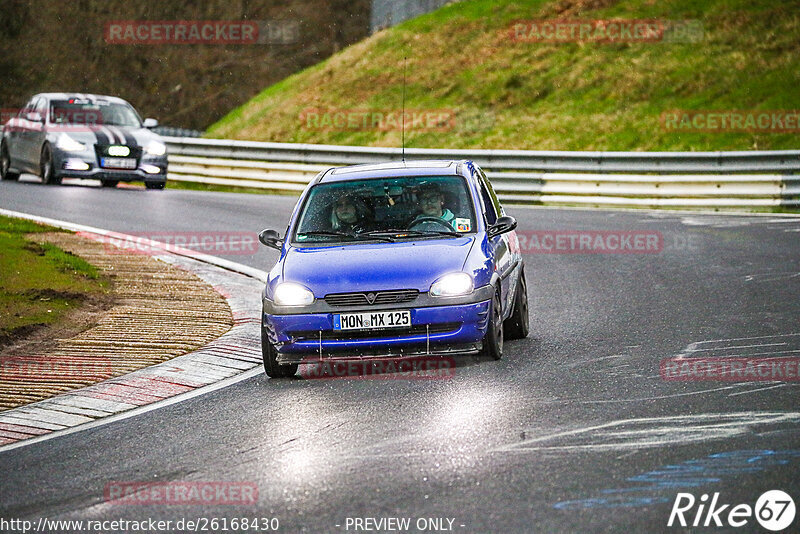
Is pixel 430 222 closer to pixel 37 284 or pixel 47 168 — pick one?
pixel 37 284

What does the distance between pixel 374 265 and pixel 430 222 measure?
1.05 m

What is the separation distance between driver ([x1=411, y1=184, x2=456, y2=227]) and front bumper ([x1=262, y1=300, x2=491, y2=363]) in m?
1.27

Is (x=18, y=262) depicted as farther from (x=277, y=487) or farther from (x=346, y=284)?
(x=277, y=487)

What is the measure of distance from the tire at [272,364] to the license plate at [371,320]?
0.54 m

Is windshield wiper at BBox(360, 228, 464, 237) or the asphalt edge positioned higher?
windshield wiper at BBox(360, 228, 464, 237)

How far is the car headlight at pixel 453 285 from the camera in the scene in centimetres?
943

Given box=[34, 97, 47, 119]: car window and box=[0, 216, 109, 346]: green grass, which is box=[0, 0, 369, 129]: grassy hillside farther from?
box=[0, 216, 109, 346]: green grass

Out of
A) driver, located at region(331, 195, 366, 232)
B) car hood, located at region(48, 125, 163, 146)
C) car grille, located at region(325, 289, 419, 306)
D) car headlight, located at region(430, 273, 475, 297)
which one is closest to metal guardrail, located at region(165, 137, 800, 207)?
car hood, located at region(48, 125, 163, 146)

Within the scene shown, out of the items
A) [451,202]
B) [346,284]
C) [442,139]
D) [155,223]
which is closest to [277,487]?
[346,284]

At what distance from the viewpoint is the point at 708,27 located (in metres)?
33.8

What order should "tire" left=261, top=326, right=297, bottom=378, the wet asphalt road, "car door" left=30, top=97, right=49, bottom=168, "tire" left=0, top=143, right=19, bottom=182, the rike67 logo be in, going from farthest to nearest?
"tire" left=0, top=143, right=19, bottom=182, "car door" left=30, top=97, right=49, bottom=168, "tire" left=261, top=326, right=297, bottom=378, the wet asphalt road, the rike67 logo

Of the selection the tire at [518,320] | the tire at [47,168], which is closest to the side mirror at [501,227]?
the tire at [518,320]

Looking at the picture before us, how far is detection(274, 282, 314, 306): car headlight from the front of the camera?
9.45m

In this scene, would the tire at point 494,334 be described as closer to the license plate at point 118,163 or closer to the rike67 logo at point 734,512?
the rike67 logo at point 734,512
